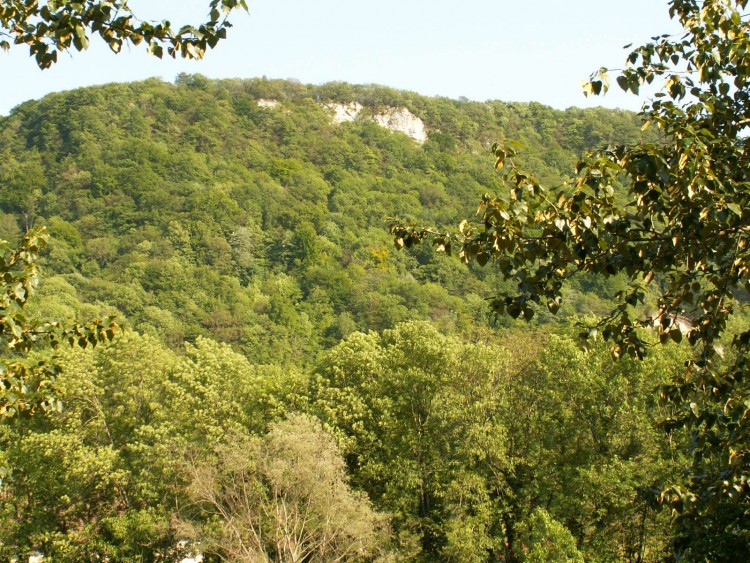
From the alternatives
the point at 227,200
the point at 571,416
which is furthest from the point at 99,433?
the point at 227,200

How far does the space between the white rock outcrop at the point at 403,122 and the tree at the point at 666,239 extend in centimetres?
13314

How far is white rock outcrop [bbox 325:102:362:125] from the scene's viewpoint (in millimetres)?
141375

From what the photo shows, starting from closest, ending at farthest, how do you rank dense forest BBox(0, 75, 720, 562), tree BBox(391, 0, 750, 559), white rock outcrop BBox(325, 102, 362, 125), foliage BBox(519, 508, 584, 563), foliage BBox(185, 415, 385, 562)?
tree BBox(391, 0, 750, 559) → foliage BBox(519, 508, 584, 563) → foliage BBox(185, 415, 385, 562) → dense forest BBox(0, 75, 720, 562) → white rock outcrop BBox(325, 102, 362, 125)

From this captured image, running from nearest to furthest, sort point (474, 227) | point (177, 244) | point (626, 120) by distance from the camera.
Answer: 1. point (474, 227)
2. point (177, 244)
3. point (626, 120)

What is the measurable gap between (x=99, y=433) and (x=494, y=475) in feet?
49.6

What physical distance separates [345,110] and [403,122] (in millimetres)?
11006

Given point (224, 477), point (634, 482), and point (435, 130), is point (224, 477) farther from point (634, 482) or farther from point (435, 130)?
point (435, 130)

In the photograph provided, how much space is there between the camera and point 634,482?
953 inches

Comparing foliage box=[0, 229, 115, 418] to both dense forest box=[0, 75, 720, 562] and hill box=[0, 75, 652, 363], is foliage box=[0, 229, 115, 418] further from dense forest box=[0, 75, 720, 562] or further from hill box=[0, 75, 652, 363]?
hill box=[0, 75, 652, 363]

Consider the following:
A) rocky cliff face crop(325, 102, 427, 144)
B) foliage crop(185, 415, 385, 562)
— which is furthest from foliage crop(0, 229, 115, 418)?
rocky cliff face crop(325, 102, 427, 144)

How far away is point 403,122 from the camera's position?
14175 centimetres

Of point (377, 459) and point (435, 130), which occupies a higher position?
point (435, 130)

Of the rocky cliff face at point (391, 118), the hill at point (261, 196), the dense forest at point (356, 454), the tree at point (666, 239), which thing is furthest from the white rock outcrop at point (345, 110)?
the tree at point (666, 239)

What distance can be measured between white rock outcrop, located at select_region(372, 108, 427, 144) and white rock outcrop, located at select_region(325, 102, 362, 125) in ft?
12.3
